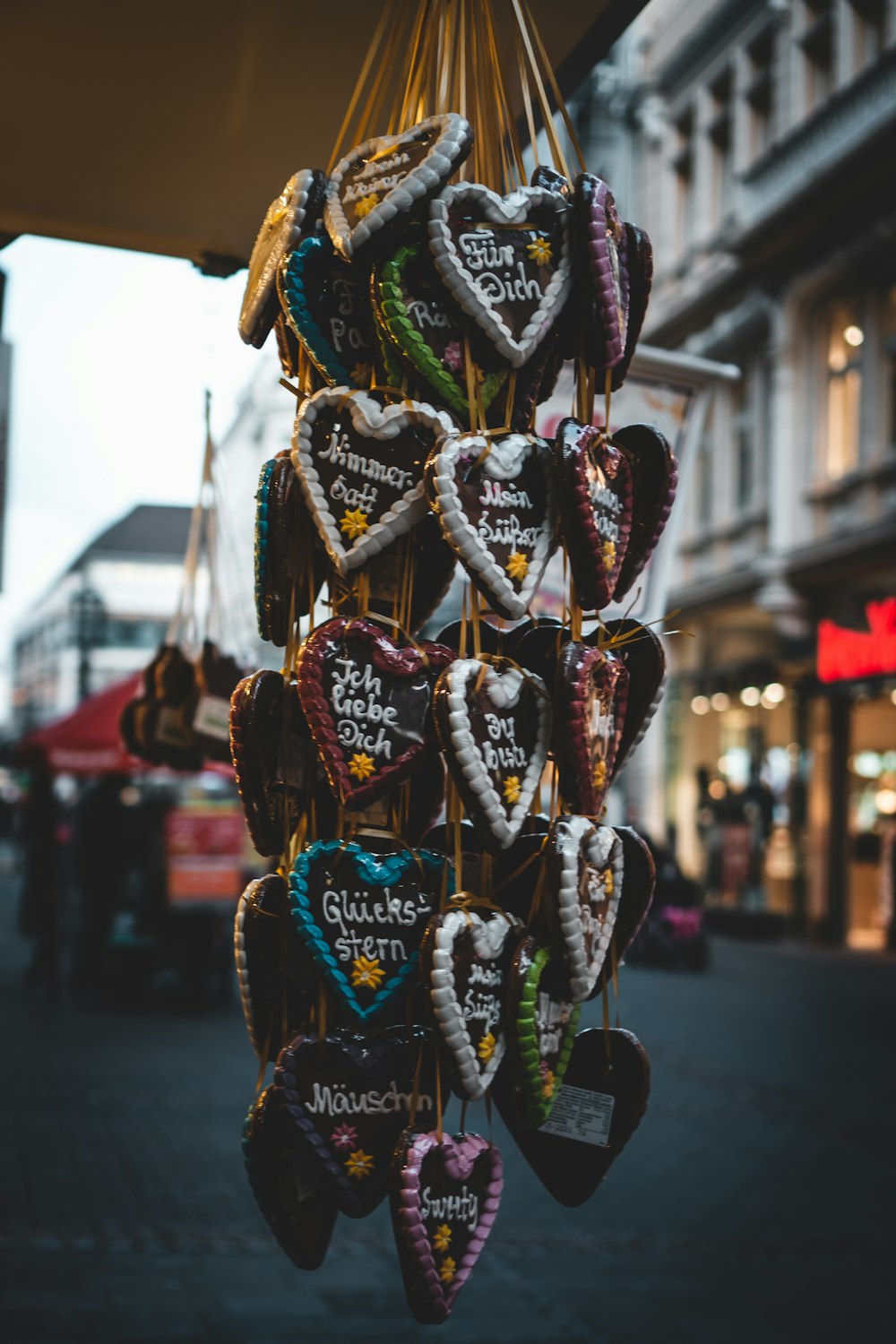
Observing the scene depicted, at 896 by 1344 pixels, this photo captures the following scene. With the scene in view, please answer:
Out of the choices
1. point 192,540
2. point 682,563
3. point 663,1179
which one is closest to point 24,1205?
point 663,1179

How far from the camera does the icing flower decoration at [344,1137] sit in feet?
5.13

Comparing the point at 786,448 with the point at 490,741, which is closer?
the point at 490,741

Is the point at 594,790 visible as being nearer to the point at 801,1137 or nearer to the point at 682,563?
the point at 801,1137

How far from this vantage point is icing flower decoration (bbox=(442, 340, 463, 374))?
160 centimetres

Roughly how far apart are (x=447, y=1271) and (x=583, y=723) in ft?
1.92

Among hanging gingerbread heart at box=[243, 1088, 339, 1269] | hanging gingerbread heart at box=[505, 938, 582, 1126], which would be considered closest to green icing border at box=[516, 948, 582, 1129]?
hanging gingerbread heart at box=[505, 938, 582, 1126]

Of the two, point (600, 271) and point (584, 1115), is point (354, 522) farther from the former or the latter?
point (584, 1115)

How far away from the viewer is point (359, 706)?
157cm

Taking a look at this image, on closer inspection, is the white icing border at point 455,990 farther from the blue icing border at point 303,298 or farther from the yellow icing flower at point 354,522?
the blue icing border at point 303,298

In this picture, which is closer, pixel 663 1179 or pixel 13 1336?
pixel 13 1336

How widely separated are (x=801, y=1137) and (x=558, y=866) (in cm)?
669

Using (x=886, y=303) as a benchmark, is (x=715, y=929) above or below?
below

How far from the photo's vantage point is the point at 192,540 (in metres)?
3.40

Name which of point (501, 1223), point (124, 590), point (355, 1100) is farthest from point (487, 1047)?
point (124, 590)
